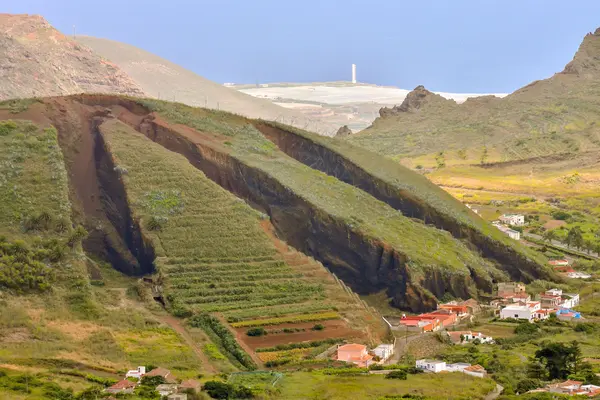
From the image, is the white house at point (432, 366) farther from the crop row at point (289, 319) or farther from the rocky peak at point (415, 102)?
the rocky peak at point (415, 102)

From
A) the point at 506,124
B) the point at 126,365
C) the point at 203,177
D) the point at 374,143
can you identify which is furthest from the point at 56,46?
the point at 126,365

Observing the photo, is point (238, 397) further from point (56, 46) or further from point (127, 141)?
point (56, 46)

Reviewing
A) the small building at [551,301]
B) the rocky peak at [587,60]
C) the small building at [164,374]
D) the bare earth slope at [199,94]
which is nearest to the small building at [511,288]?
the small building at [551,301]

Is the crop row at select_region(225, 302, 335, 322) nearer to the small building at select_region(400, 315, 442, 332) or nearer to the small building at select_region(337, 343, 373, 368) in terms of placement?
the small building at select_region(337, 343, 373, 368)

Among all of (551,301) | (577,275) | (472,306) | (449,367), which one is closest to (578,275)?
(577,275)

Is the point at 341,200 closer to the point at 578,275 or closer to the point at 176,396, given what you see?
the point at 578,275
